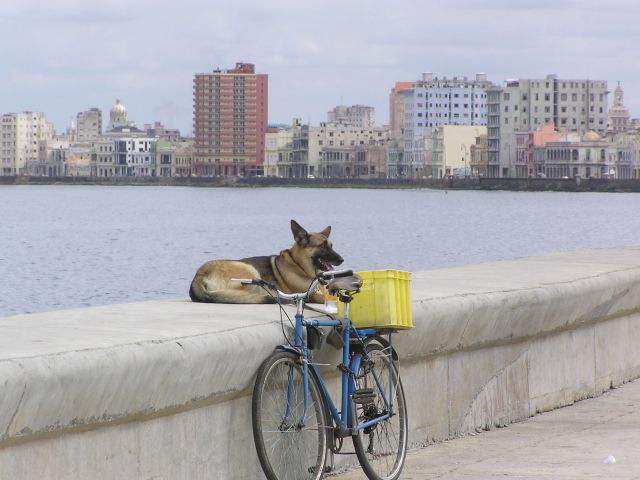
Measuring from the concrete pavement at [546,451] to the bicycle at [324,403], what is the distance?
27cm

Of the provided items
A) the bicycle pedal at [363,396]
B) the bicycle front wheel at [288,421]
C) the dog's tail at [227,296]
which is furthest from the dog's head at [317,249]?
the bicycle front wheel at [288,421]

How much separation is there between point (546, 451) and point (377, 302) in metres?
1.47

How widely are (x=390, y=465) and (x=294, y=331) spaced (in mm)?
811

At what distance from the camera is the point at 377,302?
7.42 meters

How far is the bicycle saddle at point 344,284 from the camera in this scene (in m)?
7.20

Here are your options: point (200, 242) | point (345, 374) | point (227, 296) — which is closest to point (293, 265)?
point (227, 296)

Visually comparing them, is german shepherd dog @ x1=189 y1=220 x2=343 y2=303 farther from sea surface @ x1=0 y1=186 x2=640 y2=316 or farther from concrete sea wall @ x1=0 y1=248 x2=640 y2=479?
sea surface @ x1=0 y1=186 x2=640 y2=316

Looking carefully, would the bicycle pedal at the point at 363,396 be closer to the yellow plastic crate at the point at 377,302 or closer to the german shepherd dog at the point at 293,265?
the yellow plastic crate at the point at 377,302

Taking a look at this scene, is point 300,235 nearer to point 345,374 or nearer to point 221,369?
point 345,374

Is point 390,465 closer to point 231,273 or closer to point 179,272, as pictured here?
point 231,273

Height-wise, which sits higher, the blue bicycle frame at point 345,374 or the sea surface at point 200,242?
the blue bicycle frame at point 345,374

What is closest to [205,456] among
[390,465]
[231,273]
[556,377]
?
[390,465]

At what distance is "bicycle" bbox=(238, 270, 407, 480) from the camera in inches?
269

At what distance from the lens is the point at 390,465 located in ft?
24.5
